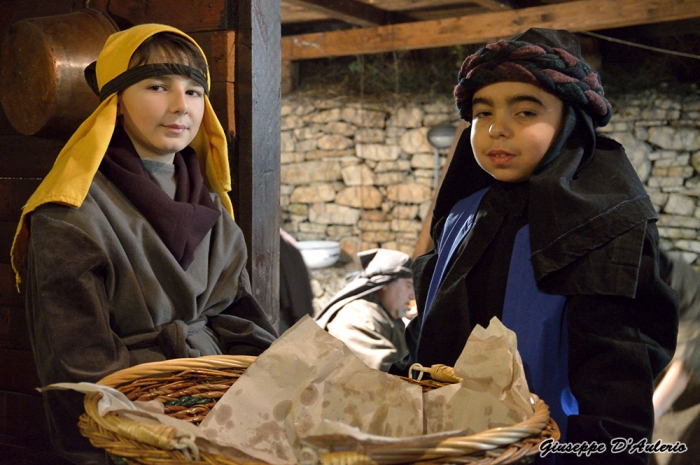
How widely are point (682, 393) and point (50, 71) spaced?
198 cm

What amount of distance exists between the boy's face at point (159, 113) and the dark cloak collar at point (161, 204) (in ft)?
0.13

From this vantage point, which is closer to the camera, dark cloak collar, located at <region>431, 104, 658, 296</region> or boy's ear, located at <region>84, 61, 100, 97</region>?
dark cloak collar, located at <region>431, 104, 658, 296</region>

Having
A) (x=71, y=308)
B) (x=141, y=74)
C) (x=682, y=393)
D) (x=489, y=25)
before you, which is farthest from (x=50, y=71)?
(x=489, y=25)

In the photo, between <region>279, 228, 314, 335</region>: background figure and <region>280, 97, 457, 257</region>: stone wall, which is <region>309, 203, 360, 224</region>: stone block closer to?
<region>280, 97, 457, 257</region>: stone wall

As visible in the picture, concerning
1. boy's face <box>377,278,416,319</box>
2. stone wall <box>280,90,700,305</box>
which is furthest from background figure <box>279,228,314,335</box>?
stone wall <box>280,90,700,305</box>

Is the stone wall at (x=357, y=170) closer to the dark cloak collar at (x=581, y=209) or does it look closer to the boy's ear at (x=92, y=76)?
the boy's ear at (x=92, y=76)

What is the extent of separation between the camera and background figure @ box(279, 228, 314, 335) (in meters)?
3.41

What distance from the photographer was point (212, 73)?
1902mm

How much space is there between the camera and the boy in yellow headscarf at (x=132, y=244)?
1255mm

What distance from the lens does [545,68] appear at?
4.01ft

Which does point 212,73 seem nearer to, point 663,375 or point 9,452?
point 9,452

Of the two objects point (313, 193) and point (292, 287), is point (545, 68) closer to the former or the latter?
point (292, 287)

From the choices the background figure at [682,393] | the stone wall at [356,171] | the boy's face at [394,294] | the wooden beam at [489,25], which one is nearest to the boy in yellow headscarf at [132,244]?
the background figure at [682,393]

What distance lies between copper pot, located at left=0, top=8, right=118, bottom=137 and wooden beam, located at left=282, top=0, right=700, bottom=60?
324 cm
